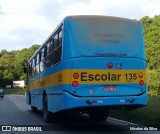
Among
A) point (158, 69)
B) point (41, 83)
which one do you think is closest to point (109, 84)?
point (41, 83)

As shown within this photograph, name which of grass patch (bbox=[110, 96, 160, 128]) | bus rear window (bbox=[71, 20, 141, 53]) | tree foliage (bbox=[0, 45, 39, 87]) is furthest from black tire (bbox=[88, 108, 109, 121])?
tree foliage (bbox=[0, 45, 39, 87])

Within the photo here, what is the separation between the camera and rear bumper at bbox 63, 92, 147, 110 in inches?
445

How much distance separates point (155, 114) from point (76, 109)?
4299 millimetres

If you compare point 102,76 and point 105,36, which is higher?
point 105,36

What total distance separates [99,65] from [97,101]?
1.04 metres

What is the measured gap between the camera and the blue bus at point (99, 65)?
37.6 feet

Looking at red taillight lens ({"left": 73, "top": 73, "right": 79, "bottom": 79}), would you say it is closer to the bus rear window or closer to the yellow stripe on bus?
the yellow stripe on bus

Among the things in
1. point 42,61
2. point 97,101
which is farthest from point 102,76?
point 42,61

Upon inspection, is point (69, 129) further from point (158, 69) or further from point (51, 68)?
point (158, 69)

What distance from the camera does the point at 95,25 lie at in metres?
12.0

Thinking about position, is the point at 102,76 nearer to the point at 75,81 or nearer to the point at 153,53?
the point at 75,81

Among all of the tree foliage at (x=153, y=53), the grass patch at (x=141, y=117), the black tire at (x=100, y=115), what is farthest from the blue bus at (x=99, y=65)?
the tree foliage at (x=153, y=53)

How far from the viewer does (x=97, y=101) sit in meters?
11.4

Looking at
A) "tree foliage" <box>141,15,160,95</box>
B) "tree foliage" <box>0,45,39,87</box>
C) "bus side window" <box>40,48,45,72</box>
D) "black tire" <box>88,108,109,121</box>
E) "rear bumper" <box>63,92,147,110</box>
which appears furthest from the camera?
"tree foliage" <box>0,45,39,87</box>
